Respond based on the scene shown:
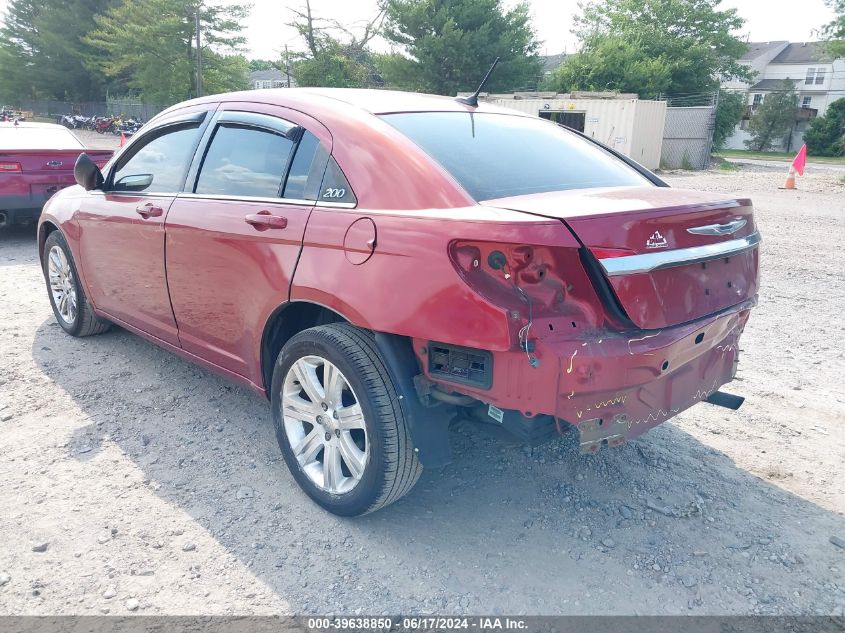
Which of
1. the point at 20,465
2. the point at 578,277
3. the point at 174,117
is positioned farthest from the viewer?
the point at 174,117

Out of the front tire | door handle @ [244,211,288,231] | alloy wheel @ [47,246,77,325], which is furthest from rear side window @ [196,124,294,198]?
alloy wheel @ [47,246,77,325]

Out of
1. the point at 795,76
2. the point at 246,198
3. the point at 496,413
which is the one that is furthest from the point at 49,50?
the point at 795,76

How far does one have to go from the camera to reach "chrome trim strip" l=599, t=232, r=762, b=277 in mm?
2277

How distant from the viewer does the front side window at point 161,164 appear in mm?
3697

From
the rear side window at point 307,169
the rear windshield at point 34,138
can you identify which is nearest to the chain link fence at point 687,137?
the rear windshield at point 34,138

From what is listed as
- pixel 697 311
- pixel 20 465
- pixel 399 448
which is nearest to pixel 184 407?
pixel 20 465

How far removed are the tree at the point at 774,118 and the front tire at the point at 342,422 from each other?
174 ft

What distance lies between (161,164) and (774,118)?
173 ft

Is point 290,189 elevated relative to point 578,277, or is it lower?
elevated

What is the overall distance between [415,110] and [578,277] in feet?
4.39

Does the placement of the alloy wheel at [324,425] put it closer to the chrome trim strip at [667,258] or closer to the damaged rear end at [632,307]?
the damaged rear end at [632,307]

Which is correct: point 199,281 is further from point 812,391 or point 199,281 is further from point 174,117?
point 812,391

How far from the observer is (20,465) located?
10.8 feet

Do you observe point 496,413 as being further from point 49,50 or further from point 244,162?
point 49,50
